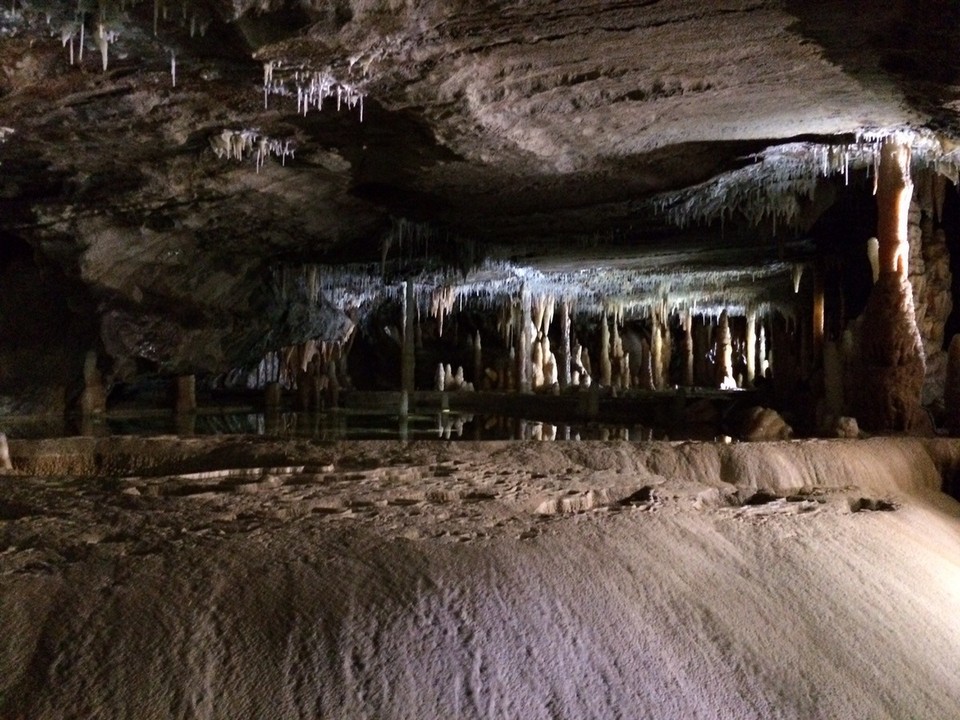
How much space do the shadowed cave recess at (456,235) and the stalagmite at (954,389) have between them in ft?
0.11

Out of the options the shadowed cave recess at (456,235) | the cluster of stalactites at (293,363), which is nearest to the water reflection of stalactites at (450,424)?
the shadowed cave recess at (456,235)

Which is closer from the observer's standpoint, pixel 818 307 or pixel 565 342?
pixel 818 307

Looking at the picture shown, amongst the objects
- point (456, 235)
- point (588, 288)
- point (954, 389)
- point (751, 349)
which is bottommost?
point (954, 389)

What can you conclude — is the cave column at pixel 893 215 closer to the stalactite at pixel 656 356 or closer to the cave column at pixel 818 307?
the cave column at pixel 818 307

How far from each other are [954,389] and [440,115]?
21.8ft

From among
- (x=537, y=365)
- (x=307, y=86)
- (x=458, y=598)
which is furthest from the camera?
(x=537, y=365)

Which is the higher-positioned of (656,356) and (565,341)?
(565,341)

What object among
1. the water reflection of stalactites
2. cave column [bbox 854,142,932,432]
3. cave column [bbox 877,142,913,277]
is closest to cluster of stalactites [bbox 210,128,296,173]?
the water reflection of stalactites

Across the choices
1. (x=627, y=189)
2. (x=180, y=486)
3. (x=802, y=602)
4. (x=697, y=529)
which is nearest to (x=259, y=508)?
(x=180, y=486)

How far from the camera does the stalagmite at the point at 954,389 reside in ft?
29.0

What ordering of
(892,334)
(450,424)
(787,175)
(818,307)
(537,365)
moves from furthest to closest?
(537,365), (818,307), (450,424), (787,175), (892,334)

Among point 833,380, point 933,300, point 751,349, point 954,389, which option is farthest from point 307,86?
point 751,349

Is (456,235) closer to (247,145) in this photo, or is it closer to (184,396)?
(247,145)

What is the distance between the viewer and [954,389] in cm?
889
